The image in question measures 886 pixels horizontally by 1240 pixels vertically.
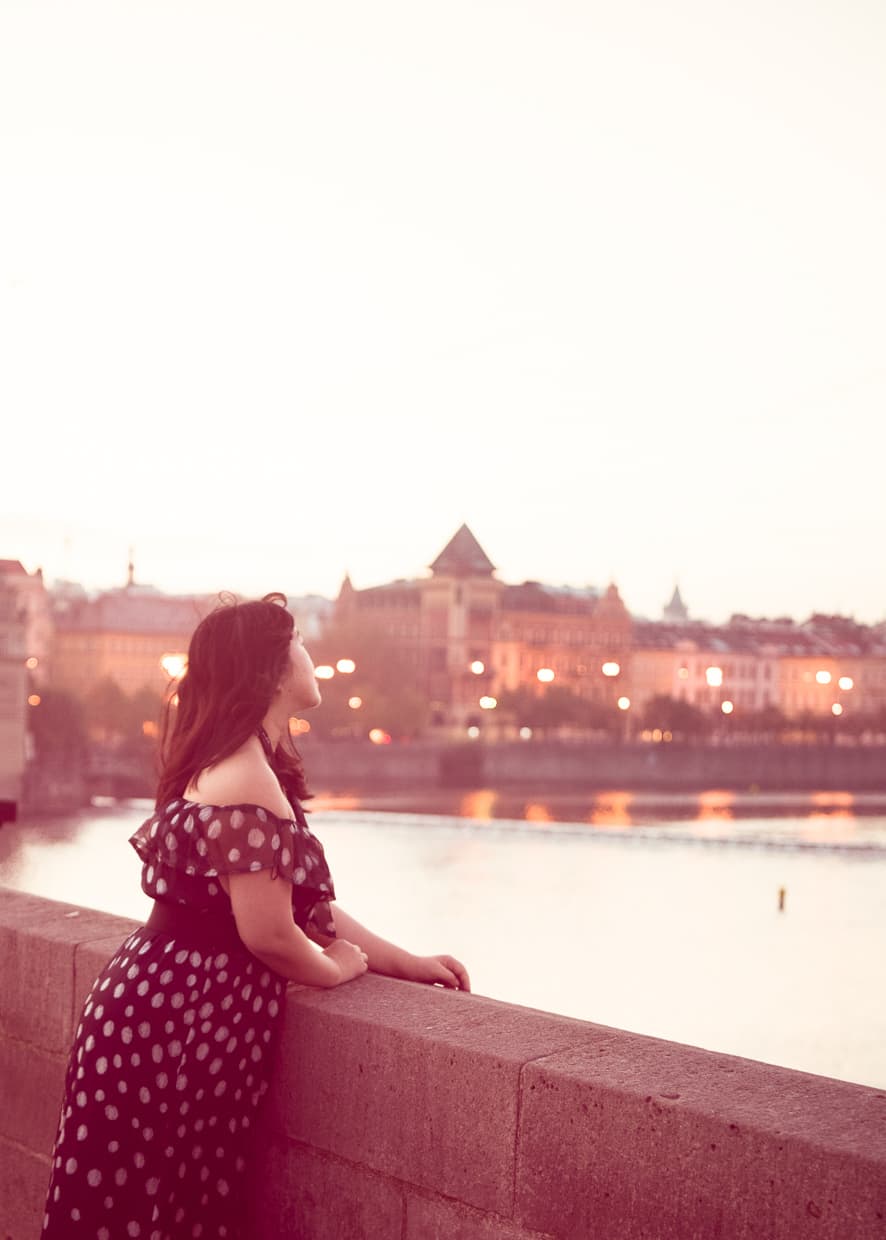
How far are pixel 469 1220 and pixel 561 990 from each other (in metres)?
26.7

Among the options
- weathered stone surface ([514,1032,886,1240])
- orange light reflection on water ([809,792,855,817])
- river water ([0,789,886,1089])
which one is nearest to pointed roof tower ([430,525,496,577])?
orange light reflection on water ([809,792,855,817])

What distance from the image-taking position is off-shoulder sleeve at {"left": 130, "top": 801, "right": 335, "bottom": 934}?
2.04 metres

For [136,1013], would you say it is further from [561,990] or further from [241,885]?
[561,990]

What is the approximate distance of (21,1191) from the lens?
9.17 ft

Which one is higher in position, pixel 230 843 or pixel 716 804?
pixel 230 843

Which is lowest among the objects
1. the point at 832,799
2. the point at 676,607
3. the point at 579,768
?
the point at 832,799

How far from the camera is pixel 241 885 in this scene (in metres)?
2.04

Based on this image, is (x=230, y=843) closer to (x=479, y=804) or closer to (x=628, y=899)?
(x=628, y=899)

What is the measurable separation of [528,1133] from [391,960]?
1.80 feet

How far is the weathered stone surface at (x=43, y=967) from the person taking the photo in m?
2.68

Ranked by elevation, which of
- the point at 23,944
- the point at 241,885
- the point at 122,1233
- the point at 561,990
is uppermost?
the point at 241,885

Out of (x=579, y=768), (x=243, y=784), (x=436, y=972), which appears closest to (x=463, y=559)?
(x=579, y=768)

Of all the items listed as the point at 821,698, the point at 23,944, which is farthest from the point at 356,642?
the point at 23,944

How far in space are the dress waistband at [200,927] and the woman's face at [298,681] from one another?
310mm
